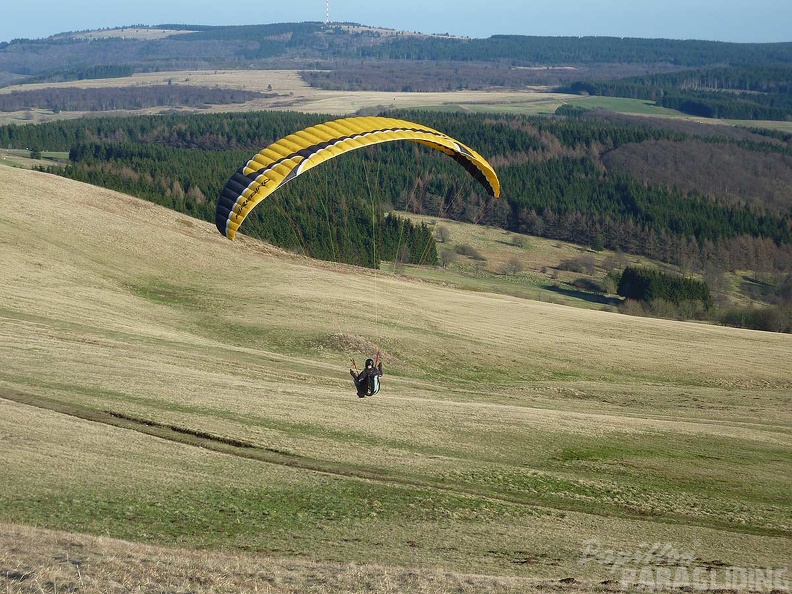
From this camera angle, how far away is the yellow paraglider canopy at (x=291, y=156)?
2238 cm

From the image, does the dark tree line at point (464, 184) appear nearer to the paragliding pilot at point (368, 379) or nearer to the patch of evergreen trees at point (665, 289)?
the patch of evergreen trees at point (665, 289)

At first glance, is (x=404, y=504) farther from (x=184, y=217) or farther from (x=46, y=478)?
(x=184, y=217)

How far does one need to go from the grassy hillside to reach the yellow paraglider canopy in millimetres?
6302

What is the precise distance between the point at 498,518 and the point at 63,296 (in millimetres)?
30415

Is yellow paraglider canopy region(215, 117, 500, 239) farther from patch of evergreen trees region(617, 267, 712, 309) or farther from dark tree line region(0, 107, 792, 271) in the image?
patch of evergreen trees region(617, 267, 712, 309)

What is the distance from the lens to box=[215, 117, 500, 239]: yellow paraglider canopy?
22.4 metres

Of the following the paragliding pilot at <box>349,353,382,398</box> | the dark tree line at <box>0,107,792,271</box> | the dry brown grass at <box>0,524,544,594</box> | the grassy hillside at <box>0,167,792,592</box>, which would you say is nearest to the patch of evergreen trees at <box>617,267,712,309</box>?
the dark tree line at <box>0,107,792,271</box>

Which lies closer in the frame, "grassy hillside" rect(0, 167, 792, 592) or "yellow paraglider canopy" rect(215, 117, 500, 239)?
"grassy hillside" rect(0, 167, 792, 592)

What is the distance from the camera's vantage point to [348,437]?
1022 inches

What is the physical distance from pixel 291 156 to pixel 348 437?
8187 mm

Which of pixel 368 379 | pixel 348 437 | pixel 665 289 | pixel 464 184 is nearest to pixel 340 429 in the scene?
pixel 348 437

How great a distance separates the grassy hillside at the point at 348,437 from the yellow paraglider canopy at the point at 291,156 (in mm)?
6302

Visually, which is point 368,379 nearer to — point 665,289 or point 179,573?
point 179,573

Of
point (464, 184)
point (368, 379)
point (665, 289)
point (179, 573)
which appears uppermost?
point (464, 184)
